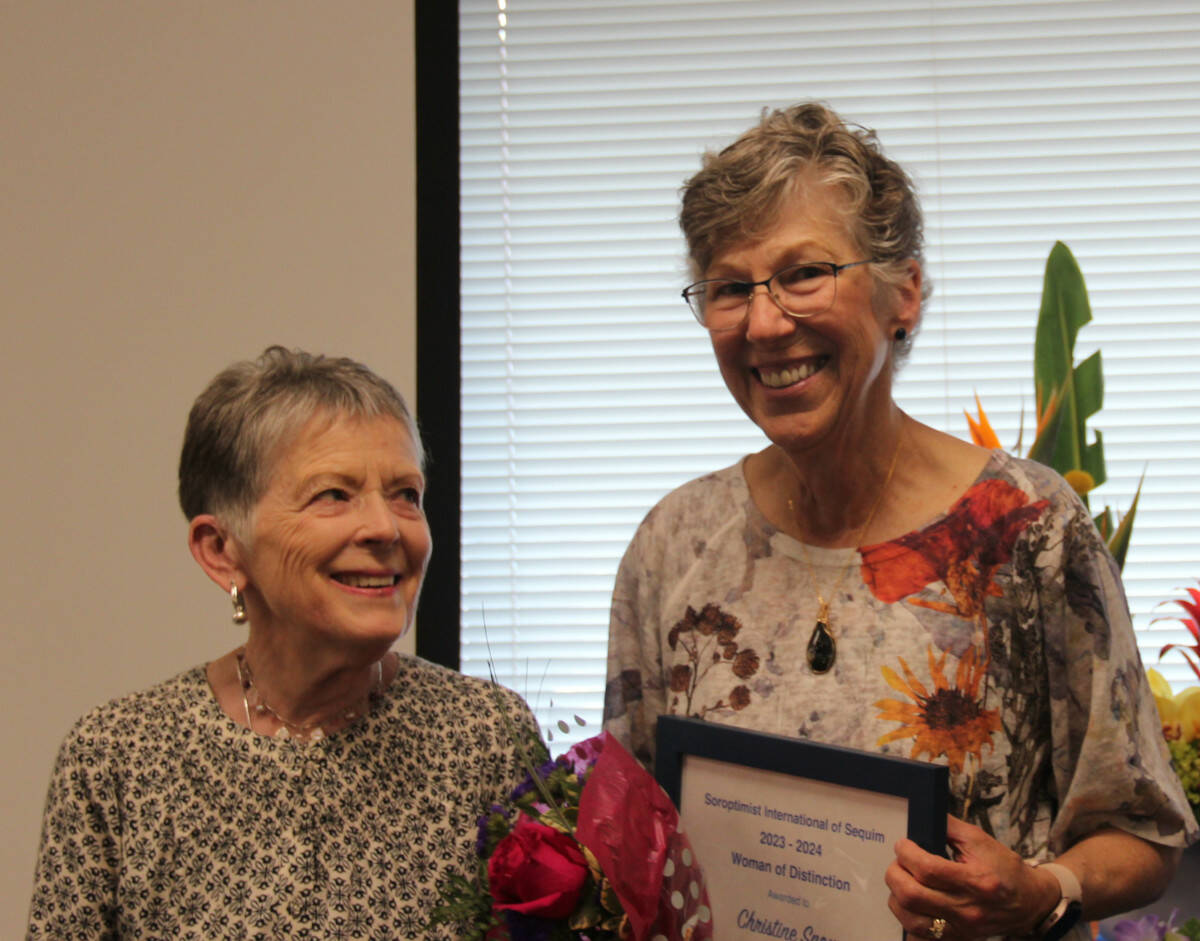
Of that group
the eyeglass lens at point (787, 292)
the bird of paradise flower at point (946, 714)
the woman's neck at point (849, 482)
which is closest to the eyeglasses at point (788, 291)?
the eyeglass lens at point (787, 292)

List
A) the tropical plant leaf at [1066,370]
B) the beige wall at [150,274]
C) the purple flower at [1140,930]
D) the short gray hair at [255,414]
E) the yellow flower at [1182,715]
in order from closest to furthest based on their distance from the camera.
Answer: the short gray hair at [255,414] < the purple flower at [1140,930] < the yellow flower at [1182,715] < the tropical plant leaf at [1066,370] < the beige wall at [150,274]

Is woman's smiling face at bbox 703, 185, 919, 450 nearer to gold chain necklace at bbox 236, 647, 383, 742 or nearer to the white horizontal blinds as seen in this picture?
gold chain necklace at bbox 236, 647, 383, 742

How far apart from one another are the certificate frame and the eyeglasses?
0.49 m

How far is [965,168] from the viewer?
299 centimetres

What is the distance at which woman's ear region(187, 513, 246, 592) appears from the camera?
61.2 inches

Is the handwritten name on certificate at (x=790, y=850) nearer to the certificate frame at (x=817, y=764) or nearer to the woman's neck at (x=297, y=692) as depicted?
the certificate frame at (x=817, y=764)

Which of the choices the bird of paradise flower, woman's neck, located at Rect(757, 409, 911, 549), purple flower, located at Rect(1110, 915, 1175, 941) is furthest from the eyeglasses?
purple flower, located at Rect(1110, 915, 1175, 941)

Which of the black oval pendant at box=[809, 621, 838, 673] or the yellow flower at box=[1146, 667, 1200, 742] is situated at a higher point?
the black oval pendant at box=[809, 621, 838, 673]

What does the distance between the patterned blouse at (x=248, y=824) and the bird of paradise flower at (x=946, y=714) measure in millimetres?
521

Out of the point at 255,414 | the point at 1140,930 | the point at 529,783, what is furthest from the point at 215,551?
the point at 1140,930

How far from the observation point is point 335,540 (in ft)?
4.81

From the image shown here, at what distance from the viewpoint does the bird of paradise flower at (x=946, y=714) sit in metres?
1.36

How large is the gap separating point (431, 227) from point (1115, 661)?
2.11 meters

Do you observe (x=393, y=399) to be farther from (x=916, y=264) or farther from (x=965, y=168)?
(x=965, y=168)
